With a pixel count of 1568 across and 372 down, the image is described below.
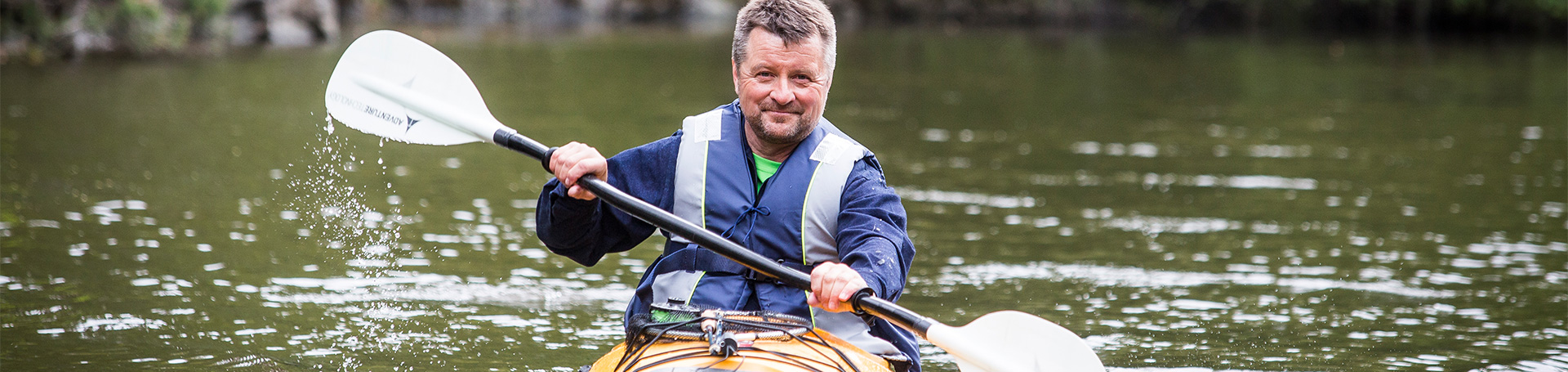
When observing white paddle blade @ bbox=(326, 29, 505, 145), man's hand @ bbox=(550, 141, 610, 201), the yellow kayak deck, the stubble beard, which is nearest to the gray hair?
the stubble beard

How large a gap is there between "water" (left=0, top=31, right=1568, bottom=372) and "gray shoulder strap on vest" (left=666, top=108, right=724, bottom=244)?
1.79 metres

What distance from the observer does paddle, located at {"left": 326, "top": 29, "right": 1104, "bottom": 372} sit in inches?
125

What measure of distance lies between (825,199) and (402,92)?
1.31 metres

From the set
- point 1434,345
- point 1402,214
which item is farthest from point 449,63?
point 1402,214

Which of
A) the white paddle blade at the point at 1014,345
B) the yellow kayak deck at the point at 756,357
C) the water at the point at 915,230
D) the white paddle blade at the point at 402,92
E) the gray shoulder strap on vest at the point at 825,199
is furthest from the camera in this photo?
the water at the point at 915,230

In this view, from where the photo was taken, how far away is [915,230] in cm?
792

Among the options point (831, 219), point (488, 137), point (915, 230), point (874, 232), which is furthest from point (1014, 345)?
point (915, 230)

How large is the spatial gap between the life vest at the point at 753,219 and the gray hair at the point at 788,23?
21cm

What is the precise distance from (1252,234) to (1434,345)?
2335mm

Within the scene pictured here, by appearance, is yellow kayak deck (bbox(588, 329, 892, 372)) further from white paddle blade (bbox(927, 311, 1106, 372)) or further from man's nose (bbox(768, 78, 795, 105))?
man's nose (bbox(768, 78, 795, 105))

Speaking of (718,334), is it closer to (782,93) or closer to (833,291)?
(833,291)

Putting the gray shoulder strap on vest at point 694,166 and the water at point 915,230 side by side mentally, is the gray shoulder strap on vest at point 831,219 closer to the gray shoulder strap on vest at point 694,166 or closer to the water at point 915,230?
the gray shoulder strap on vest at point 694,166

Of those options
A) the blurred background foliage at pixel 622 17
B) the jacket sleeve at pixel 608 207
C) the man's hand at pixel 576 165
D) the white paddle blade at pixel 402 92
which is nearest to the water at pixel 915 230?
the white paddle blade at pixel 402 92

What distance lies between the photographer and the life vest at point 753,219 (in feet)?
11.0
